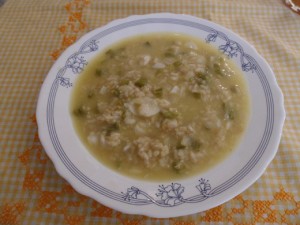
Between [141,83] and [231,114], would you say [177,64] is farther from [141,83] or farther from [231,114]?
[231,114]

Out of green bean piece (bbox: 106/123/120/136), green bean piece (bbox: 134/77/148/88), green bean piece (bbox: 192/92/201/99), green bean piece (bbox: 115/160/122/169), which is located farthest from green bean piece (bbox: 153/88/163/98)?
green bean piece (bbox: 115/160/122/169)

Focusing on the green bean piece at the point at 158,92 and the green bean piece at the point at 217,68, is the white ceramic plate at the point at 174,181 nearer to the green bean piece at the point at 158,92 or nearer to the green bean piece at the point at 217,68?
the green bean piece at the point at 217,68

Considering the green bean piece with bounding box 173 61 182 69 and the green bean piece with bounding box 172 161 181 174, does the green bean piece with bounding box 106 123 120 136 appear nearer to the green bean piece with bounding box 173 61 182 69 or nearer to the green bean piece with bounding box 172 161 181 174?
the green bean piece with bounding box 172 161 181 174

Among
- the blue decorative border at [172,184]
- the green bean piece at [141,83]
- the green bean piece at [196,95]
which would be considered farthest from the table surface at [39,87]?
the green bean piece at [141,83]

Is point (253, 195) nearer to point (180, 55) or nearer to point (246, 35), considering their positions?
point (180, 55)

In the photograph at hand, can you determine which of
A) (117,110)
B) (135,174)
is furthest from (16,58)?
(135,174)

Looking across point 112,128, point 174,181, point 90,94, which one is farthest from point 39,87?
point 174,181
